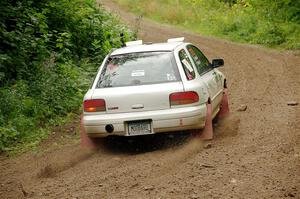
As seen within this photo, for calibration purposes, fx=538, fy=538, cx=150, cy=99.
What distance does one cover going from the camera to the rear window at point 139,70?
7.91m

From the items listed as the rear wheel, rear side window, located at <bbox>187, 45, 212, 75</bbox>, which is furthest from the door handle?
rear side window, located at <bbox>187, 45, 212, 75</bbox>

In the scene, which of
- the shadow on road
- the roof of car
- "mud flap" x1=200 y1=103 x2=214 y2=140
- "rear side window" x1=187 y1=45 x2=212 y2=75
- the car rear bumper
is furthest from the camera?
"rear side window" x1=187 y1=45 x2=212 y2=75

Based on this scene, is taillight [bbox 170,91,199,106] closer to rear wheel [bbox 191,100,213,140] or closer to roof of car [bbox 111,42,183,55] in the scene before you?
rear wheel [bbox 191,100,213,140]

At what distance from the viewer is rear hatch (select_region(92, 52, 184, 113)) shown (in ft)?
24.9

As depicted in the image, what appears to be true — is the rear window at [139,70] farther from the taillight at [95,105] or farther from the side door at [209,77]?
the side door at [209,77]

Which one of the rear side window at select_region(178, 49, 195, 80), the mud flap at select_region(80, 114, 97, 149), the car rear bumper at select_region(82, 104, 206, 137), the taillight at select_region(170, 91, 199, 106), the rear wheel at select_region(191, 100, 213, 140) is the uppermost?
the rear side window at select_region(178, 49, 195, 80)

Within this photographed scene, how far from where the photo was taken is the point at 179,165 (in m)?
6.93

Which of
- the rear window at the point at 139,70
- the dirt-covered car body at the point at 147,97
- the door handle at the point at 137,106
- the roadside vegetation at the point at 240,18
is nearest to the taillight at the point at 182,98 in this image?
the dirt-covered car body at the point at 147,97

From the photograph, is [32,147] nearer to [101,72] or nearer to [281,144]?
[101,72]

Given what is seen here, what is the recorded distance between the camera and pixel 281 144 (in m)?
7.54

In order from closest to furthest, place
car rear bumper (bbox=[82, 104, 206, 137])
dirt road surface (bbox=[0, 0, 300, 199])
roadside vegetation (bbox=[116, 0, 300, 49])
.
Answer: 1. dirt road surface (bbox=[0, 0, 300, 199])
2. car rear bumper (bbox=[82, 104, 206, 137])
3. roadside vegetation (bbox=[116, 0, 300, 49])

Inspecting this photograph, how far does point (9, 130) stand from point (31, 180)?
7.23 feet

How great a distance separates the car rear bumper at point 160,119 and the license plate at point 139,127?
1.8 inches

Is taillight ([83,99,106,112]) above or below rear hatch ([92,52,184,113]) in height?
below
